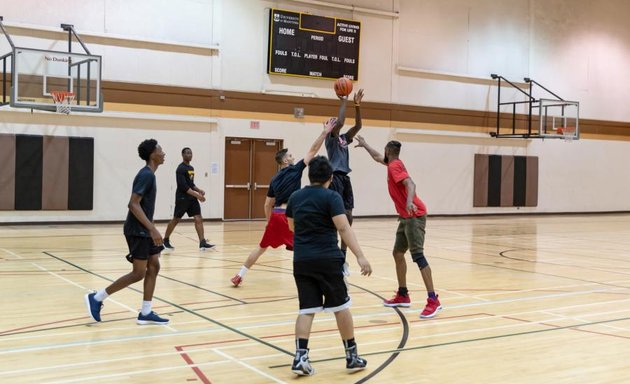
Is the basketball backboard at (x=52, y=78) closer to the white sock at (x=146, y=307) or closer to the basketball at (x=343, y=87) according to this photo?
the basketball at (x=343, y=87)

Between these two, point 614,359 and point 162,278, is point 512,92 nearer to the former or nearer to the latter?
point 162,278

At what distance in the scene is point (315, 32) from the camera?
21.9m

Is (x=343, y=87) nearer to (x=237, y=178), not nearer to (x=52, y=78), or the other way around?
(x=52, y=78)

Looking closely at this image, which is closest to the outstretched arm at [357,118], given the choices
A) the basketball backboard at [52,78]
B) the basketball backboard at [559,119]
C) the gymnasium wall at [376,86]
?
the basketball backboard at [52,78]

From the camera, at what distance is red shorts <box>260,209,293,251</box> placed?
Result: 29.0 ft

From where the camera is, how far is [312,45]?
21.9 metres

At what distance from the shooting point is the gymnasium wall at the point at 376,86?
19172mm

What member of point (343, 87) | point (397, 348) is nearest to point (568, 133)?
point (343, 87)

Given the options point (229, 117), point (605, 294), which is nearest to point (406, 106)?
point (229, 117)

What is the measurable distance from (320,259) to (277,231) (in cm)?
384

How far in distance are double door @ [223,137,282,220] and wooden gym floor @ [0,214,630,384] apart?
8.04 metres

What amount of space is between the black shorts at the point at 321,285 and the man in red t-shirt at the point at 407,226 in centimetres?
239

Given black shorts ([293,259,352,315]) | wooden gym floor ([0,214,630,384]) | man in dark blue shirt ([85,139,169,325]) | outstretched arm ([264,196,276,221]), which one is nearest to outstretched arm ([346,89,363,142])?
outstretched arm ([264,196,276,221])

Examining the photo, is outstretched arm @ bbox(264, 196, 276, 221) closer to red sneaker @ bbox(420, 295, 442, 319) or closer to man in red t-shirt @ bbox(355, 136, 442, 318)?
man in red t-shirt @ bbox(355, 136, 442, 318)
